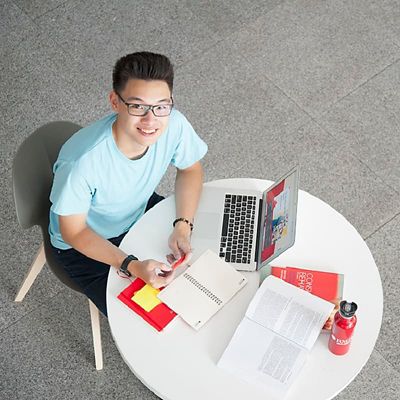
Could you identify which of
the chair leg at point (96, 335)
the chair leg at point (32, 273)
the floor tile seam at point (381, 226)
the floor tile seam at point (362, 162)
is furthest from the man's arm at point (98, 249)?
the floor tile seam at point (362, 162)

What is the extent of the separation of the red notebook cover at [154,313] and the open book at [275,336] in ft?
0.63

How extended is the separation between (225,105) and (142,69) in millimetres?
1405

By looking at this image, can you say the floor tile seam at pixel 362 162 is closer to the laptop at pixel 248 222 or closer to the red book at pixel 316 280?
the laptop at pixel 248 222

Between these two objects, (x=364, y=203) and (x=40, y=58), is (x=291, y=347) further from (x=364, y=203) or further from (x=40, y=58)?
(x=40, y=58)

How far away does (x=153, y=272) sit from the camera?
2127mm

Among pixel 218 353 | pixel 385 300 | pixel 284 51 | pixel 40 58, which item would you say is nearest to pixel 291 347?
pixel 218 353

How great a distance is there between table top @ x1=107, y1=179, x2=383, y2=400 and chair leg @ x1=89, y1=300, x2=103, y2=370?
39 centimetres

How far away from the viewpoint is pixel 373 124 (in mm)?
3377

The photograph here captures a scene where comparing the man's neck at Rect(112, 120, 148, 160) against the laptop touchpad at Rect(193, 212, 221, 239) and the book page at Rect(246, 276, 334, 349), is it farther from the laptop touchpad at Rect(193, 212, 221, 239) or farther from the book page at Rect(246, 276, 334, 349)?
the book page at Rect(246, 276, 334, 349)

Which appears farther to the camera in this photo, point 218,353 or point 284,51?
point 284,51

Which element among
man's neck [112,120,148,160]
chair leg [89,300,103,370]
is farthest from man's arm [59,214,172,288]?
chair leg [89,300,103,370]

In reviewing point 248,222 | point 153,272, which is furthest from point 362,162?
point 153,272

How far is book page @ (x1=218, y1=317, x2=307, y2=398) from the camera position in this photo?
196 centimetres

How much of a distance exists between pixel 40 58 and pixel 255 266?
6.31ft
